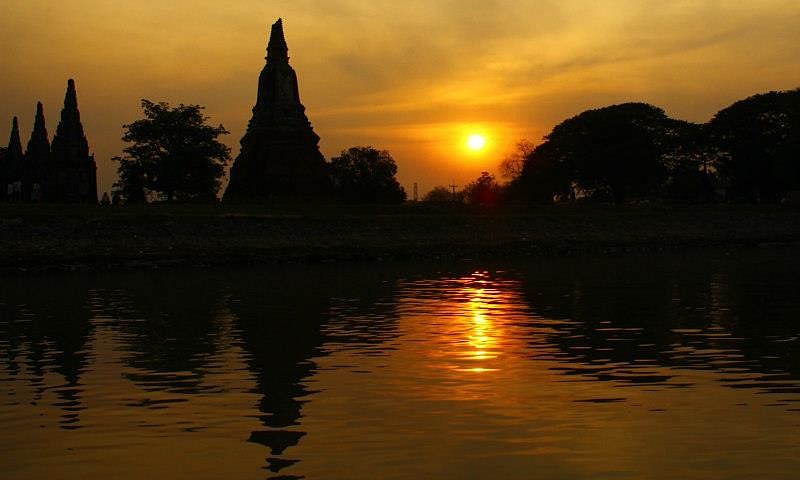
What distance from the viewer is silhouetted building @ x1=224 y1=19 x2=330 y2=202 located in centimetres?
9400

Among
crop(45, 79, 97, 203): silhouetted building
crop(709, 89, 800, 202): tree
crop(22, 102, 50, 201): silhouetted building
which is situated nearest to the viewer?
crop(45, 79, 97, 203): silhouetted building

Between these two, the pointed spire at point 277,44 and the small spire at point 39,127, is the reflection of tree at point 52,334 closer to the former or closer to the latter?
the pointed spire at point 277,44

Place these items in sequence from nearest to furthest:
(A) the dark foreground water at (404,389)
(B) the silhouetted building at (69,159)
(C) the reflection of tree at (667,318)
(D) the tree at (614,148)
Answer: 1. (A) the dark foreground water at (404,389)
2. (C) the reflection of tree at (667,318)
3. (B) the silhouetted building at (69,159)
4. (D) the tree at (614,148)

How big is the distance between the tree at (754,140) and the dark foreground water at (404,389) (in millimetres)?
103166

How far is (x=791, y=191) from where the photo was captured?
13762 centimetres

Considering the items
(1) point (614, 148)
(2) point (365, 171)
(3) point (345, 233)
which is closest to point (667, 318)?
(3) point (345, 233)

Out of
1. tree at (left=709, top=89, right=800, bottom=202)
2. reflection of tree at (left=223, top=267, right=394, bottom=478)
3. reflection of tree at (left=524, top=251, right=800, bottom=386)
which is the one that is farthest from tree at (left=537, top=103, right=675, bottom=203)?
reflection of tree at (left=223, top=267, right=394, bottom=478)

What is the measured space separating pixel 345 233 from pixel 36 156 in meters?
57.8

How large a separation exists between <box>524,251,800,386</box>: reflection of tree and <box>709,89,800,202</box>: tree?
3285 inches

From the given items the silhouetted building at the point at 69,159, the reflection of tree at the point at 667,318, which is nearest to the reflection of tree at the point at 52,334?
the reflection of tree at the point at 667,318

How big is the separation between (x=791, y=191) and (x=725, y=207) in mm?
38535

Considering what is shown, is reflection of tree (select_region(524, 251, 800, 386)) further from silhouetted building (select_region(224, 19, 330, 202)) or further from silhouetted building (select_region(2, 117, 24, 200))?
silhouetted building (select_region(2, 117, 24, 200))

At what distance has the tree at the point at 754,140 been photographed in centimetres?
13138

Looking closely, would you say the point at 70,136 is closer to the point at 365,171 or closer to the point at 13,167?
the point at 13,167
